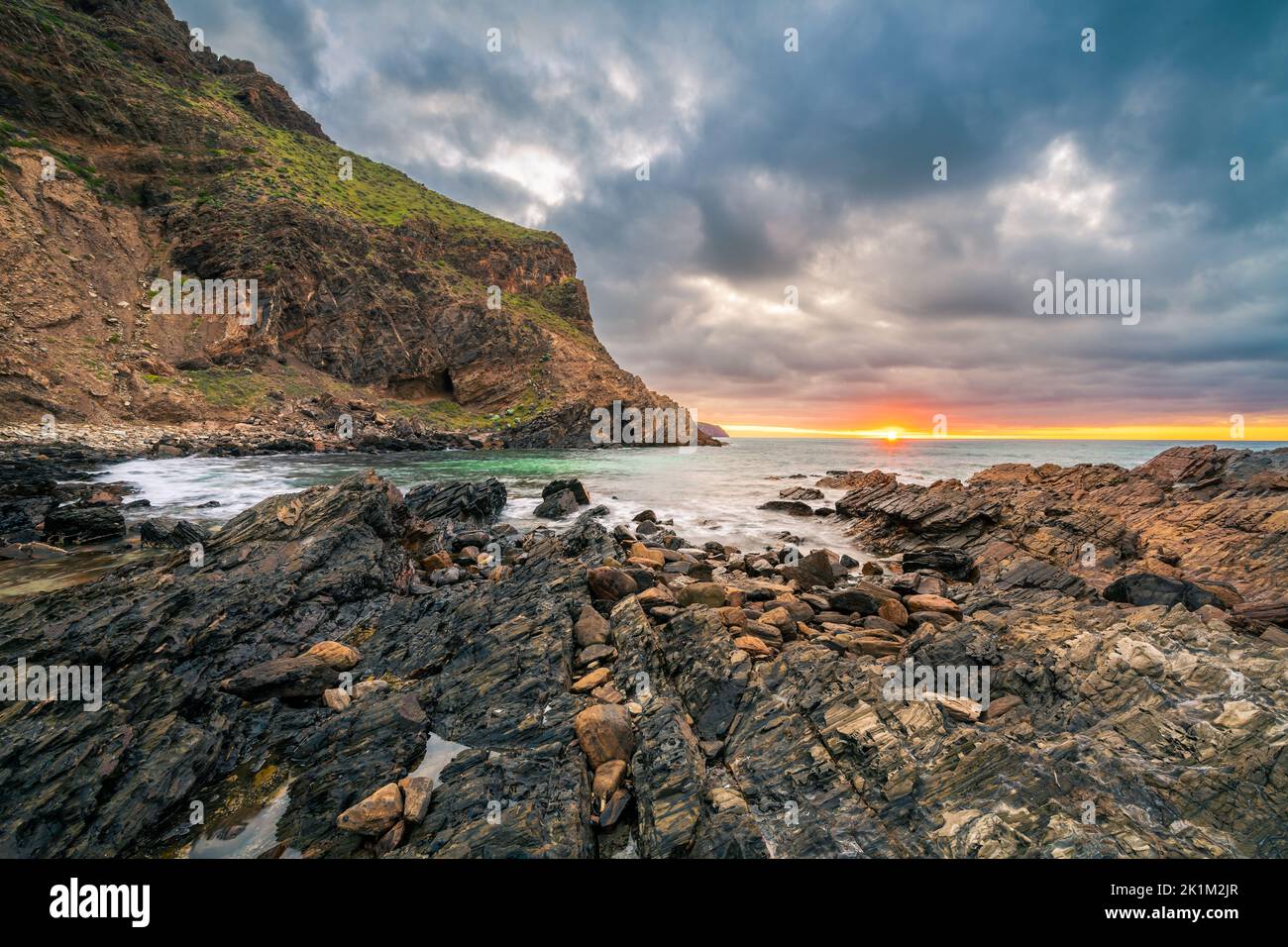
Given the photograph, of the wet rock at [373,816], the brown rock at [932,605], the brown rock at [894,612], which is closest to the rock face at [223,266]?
the wet rock at [373,816]

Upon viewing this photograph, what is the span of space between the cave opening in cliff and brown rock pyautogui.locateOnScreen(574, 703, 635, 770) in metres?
89.8

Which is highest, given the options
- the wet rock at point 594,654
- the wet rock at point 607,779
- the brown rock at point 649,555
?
the brown rock at point 649,555

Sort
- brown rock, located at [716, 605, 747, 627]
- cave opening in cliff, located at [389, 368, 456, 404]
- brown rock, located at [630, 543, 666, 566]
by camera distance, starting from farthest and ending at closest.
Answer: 1. cave opening in cliff, located at [389, 368, 456, 404]
2. brown rock, located at [630, 543, 666, 566]
3. brown rock, located at [716, 605, 747, 627]

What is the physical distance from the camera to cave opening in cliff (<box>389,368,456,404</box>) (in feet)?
271

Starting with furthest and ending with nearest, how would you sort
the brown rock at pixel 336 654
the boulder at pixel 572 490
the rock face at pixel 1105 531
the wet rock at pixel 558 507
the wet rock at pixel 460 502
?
the boulder at pixel 572 490
the wet rock at pixel 558 507
the wet rock at pixel 460 502
the rock face at pixel 1105 531
the brown rock at pixel 336 654

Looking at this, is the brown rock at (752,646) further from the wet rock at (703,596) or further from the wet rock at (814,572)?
the wet rock at (814,572)

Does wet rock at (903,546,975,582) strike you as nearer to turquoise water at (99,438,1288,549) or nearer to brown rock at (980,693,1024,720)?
turquoise water at (99,438,1288,549)

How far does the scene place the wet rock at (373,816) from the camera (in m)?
4.17

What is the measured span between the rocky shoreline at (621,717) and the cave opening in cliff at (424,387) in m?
82.1

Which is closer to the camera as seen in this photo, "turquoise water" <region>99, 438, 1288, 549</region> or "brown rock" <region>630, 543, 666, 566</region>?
"brown rock" <region>630, 543, 666, 566</region>

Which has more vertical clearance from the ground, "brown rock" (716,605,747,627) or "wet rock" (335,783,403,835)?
"brown rock" (716,605,747,627)

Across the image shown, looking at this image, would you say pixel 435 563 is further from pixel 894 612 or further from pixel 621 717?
pixel 894 612

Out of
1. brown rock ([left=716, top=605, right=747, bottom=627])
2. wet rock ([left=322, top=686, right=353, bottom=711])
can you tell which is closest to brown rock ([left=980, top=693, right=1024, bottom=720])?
brown rock ([left=716, top=605, right=747, bottom=627])
